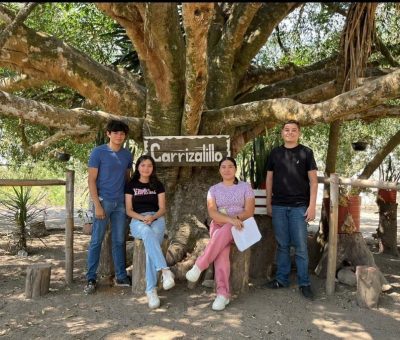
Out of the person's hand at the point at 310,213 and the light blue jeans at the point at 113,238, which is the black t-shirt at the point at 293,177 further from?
the light blue jeans at the point at 113,238

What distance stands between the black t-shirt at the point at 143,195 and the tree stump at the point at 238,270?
2.99 feet

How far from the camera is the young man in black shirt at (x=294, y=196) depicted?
4.38 metres

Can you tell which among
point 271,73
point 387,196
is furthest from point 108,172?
point 387,196

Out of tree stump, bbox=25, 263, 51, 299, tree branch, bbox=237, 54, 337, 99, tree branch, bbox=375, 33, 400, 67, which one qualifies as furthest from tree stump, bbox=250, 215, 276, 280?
tree branch, bbox=375, 33, 400, 67

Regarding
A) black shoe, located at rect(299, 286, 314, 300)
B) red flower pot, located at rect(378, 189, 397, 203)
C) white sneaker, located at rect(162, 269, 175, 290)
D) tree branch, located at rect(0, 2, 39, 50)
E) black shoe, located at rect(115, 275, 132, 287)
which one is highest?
tree branch, located at rect(0, 2, 39, 50)

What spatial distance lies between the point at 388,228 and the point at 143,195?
480cm

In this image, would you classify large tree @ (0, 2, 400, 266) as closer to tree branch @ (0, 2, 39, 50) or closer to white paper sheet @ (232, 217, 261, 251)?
tree branch @ (0, 2, 39, 50)

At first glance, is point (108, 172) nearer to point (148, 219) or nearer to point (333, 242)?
point (148, 219)

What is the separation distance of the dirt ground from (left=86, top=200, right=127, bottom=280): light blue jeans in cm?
22

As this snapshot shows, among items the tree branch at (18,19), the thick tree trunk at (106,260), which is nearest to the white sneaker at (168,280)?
the thick tree trunk at (106,260)

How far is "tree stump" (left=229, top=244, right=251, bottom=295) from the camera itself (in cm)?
435

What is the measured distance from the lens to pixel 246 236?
4172 millimetres

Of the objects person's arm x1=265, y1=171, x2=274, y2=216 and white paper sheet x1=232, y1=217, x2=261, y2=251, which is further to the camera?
person's arm x1=265, y1=171, x2=274, y2=216

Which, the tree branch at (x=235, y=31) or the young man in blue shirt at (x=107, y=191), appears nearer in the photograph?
the young man in blue shirt at (x=107, y=191)
